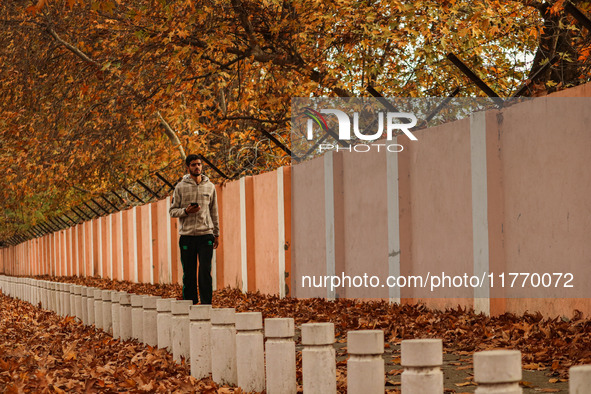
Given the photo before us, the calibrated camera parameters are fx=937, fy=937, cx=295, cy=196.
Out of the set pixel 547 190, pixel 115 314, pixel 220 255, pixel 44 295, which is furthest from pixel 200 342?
pixel 44 295

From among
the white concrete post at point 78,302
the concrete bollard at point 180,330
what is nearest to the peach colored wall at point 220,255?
the white concrete post at point 78,302

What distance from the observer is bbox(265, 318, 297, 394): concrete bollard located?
18.0 feet

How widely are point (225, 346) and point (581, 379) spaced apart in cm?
351

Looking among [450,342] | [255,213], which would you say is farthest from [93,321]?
[450,342]

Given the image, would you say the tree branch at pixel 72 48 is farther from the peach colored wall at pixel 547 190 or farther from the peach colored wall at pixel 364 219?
the peach colored wall at pixel 547 190

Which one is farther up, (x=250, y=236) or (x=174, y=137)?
(x=174, y=137)

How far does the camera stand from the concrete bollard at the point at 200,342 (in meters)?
6.79

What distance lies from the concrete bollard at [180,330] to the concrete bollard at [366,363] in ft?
9.99

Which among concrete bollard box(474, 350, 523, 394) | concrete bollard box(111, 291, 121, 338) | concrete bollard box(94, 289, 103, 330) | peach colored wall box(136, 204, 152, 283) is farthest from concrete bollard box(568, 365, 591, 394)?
peach colored wall box(136, 204, 152, 283)

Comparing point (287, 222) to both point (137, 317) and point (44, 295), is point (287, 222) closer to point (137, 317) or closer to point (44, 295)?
point (137, 317)

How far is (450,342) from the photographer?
7.68m

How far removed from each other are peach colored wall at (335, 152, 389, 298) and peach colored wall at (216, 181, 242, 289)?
15.0ft

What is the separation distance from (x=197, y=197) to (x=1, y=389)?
177 inches

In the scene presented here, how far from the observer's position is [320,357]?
5027 millimetres
